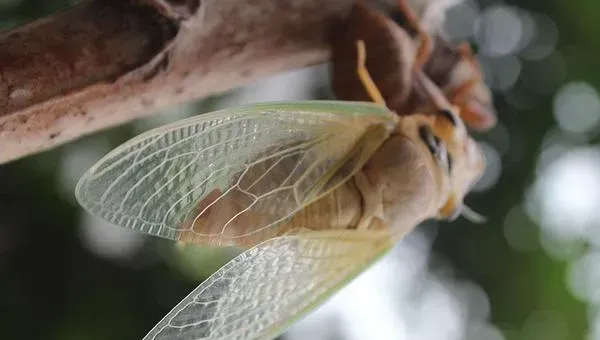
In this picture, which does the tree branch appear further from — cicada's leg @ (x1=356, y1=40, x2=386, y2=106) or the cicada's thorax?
the cicada's thorax

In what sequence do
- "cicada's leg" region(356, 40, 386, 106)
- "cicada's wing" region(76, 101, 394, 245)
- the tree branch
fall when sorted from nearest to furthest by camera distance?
the tree branch < "cicada's wing" region(76, 101, 394, 245) < "cicada's leg" region(356, 40, 386, 106)

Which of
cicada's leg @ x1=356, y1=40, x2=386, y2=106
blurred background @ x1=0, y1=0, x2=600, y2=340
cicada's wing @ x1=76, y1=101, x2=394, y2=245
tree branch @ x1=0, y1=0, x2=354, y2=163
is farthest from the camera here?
blurred background @ x1=0, y1=0, x2=600, y2=340

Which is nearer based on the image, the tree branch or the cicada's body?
the tree branch

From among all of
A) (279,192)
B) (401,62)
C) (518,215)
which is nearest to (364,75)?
(401,62)

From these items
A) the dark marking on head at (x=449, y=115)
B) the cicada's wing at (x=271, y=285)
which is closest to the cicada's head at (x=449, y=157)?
the dark marking on head at (x=449, y=115)

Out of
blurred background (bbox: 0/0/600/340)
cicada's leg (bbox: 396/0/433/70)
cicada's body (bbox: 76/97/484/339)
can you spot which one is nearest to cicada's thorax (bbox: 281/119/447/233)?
cicada's body (bbox: 76/97/484/339)

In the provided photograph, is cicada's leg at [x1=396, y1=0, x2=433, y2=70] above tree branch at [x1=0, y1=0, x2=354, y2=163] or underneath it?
underneath

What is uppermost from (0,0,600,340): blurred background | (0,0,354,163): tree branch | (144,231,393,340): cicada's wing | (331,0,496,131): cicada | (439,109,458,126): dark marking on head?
(0,0,354,163): tree branch

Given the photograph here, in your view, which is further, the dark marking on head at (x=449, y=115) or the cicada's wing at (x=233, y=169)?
the dark marking on head at (x=449, y=115)

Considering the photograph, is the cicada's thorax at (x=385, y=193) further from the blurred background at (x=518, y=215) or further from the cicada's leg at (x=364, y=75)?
the blurred background at (x=518, y=215)
